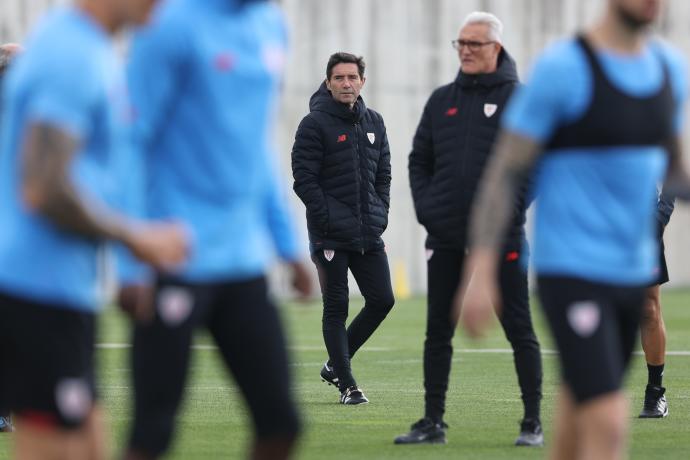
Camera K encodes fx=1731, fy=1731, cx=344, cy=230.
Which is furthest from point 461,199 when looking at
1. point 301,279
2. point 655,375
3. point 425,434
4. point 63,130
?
point 63,130

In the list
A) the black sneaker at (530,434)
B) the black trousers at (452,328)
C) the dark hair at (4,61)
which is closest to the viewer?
the black trousers at (452,328)

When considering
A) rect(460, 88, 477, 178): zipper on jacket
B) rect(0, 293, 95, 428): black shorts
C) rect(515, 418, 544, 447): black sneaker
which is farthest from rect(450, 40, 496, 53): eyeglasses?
rect(0, 293, 95, 428): black shorts

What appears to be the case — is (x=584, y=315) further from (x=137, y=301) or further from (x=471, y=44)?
(x=471, y=44)

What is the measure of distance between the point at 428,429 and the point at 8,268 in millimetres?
4568

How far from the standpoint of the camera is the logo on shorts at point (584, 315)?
17.9ft

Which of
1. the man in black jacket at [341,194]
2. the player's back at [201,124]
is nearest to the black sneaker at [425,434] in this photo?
the man in black jacket at [341,194]

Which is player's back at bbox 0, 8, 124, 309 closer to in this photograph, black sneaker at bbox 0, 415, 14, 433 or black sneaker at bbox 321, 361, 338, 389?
black sneaker at bbox 0, 415, 14, 433

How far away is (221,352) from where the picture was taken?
540 cm

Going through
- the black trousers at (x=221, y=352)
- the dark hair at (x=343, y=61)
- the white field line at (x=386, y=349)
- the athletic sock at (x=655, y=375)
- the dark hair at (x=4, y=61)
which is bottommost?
the white field line at (x=386, y=349)

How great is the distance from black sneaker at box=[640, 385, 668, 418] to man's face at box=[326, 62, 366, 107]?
9.14 ft

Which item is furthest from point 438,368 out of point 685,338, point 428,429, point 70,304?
point 685,338

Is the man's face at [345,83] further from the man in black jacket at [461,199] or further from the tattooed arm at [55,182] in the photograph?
the tattooed arm at [55,182]

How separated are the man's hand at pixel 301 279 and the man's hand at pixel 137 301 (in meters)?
0.71

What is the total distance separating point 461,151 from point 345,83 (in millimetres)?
2927
